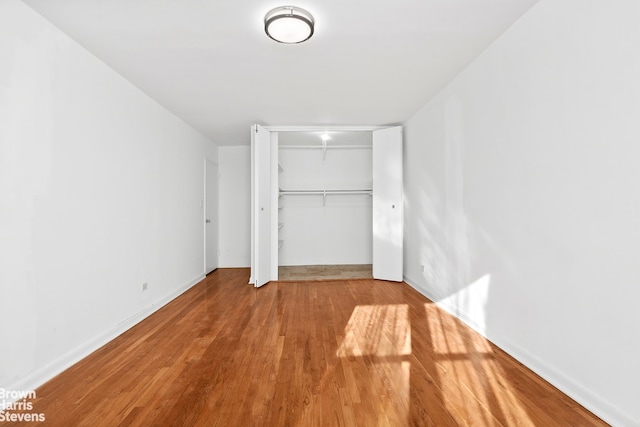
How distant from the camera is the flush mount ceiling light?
1979 mm

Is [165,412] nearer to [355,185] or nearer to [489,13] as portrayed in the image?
[489,13]

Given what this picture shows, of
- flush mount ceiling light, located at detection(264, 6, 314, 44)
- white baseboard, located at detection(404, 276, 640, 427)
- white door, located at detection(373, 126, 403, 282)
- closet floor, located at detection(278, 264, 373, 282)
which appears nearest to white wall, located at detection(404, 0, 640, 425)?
white baseboard, located at detection(404, 276, 640, 427)

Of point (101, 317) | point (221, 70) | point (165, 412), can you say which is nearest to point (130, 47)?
point (221, 70)

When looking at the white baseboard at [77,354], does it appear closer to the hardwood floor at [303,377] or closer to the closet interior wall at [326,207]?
the hardwood floor at [303,377]

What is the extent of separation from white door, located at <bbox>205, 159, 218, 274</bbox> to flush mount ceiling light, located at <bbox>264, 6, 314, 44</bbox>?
3667 mm

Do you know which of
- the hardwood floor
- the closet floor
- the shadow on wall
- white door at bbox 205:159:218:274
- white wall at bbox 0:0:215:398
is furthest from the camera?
white door at bbox 205:159:218:274

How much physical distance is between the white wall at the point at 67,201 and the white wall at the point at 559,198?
326 centimetres

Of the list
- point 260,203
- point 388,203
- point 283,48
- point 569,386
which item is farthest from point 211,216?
point 569,386

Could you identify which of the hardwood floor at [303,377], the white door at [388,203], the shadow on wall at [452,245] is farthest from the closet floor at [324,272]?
the hardwood floor at [303,377]

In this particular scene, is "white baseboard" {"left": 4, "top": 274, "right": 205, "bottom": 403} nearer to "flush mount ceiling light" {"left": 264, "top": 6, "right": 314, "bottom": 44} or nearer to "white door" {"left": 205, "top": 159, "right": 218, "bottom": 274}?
"white door" {"left": 205, "top": 159, "right": 218, "bottom": 274}

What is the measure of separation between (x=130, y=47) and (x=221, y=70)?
2.37 feet

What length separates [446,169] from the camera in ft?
11.0

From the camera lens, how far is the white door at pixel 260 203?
14.4ft

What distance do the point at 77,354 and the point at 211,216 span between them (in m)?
3.47
